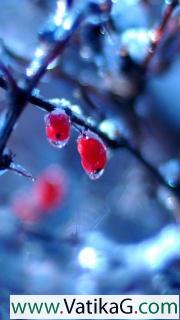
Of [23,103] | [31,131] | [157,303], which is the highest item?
[31,131]

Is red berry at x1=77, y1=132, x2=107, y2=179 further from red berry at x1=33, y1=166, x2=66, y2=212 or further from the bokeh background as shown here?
red berry at x1=33, y1=166, x2=66, y2=212

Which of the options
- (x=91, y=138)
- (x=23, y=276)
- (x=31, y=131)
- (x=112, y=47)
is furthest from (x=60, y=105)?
(x=31, y=131)

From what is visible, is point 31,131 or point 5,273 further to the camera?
point 31,131

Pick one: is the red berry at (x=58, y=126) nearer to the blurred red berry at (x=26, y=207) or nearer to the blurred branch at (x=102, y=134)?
the blurred branch at (x=102, y=134)

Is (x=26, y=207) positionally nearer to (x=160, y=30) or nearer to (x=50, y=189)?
(x=50, y=189)

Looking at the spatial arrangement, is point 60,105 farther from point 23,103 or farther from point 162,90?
point 162,90

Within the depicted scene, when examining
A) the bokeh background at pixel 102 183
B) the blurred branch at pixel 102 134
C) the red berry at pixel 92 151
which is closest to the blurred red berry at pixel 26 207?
the bokeh background at pixel 102 183
